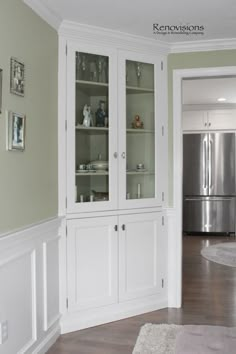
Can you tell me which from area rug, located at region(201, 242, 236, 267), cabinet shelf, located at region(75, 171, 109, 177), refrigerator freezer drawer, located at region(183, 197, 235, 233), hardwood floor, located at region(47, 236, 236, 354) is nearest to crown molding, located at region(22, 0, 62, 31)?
cabinet shelf, located at region(75, 171, 109, 177)

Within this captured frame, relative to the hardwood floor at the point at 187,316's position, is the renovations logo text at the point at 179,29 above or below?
above

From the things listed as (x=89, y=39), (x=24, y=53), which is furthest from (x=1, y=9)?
(x=89, y=39)

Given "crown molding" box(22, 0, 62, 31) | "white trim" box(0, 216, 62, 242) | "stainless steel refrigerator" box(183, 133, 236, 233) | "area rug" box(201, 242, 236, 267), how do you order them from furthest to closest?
"stainless steel refrigerator" box(183, 133, 236, 233)
"area rug" box(201, 242, 236, 267)
"crown molding" box(22, 0, 62, 31)
"white trim" box(0, 216, 62, 242)

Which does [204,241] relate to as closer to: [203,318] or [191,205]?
[191,205]

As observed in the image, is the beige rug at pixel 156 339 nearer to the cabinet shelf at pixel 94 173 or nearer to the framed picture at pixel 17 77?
the cabinet shelf at pixel 94 173

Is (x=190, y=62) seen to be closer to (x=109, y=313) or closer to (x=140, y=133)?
(x=140, y=133)

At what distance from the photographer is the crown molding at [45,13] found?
8.51 ft

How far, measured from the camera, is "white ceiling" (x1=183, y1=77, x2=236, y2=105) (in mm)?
5621

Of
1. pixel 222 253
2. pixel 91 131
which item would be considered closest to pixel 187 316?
pixel 91 131

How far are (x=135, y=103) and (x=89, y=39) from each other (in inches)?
26.4

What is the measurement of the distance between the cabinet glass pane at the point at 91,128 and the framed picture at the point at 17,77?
0.77 metres

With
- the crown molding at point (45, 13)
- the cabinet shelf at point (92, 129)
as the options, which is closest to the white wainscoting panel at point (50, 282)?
the cabinet shelf at point (92, 129)

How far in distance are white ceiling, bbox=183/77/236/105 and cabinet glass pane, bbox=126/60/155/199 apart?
1.85m

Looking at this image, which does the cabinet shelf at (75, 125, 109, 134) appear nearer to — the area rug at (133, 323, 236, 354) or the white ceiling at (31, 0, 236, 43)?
the white ceiling at (31, 0, 236, 43)
